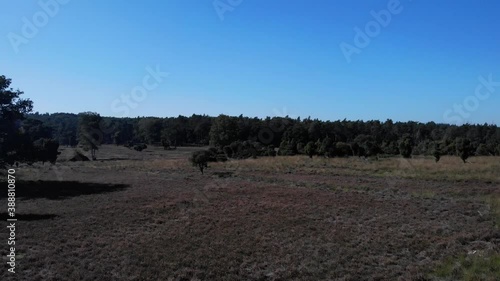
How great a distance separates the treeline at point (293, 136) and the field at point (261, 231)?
1110 inches

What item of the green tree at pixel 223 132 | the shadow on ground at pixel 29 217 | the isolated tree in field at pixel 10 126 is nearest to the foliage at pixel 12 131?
the isolated tree in field at pixel 10 126

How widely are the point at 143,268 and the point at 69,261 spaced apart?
9.00 feet

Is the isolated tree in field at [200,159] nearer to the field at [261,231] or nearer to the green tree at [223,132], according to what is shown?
the field at [261,231]

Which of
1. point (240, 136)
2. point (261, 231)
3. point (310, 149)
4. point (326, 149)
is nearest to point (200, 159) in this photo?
point (310, 149)

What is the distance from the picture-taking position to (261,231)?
667 inches

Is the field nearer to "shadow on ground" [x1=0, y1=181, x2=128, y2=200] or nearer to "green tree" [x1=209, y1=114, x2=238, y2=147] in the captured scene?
"shadow on ground" [x1=0, y1=181, x2=128, y2=200]

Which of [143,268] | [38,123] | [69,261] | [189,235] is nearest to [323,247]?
[189,235]

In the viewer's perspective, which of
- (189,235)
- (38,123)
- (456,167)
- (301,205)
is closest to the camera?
(189,235)

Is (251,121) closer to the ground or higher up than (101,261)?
higher up

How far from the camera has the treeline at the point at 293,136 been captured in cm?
6500

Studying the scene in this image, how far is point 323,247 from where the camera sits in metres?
14.4

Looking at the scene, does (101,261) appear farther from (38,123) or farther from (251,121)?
(251,121)

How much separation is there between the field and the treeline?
28.2m

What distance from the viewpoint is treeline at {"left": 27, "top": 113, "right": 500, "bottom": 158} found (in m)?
65.0
